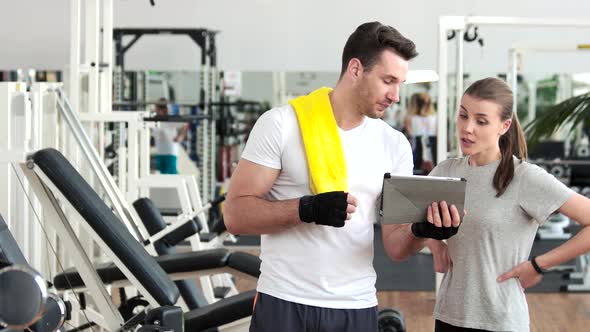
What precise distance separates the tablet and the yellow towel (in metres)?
0.11

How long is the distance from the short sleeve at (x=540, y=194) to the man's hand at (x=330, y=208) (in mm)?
528

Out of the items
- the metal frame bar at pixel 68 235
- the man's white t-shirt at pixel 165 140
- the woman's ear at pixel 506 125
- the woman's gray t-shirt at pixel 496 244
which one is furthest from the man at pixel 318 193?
the man's white t-shirt at pixel 165 140

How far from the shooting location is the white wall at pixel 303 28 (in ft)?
30.1

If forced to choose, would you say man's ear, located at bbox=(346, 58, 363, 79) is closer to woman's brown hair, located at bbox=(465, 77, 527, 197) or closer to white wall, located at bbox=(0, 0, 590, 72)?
woman's brown hair, located at bbox=(465, 77, 527, 197)

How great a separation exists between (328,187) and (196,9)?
752 cm

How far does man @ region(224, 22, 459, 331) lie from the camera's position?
2.04m

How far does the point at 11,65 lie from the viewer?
9398mm

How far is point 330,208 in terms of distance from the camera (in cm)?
191

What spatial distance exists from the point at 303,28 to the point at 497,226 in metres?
7.16

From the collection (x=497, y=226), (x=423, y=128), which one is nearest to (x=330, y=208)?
(x=497, y=226)

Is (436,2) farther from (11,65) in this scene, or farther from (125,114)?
(125,114)

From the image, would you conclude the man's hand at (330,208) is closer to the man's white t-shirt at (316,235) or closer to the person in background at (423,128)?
the man's white t-shirt at (316,235)

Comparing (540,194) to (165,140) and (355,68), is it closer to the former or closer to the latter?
(355,68)

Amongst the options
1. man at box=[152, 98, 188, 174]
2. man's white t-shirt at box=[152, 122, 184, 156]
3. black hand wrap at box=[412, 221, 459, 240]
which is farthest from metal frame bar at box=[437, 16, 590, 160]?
black hand wrap at box=[412, 221, 459, 240]
